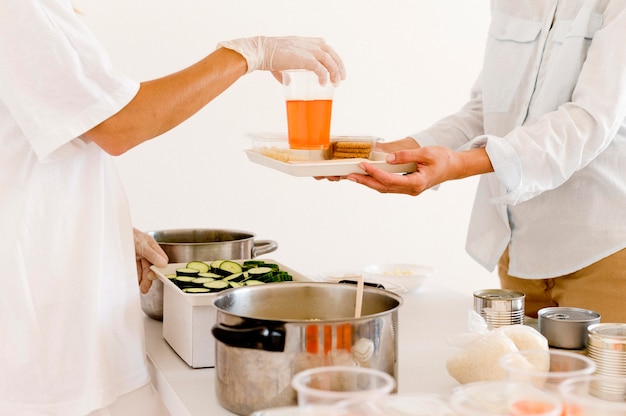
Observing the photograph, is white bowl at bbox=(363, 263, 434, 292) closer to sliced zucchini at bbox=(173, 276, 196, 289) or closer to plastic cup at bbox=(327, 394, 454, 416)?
sliced zucchini at bbox=(173, 276, 196, 289)

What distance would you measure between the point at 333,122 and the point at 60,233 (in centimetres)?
244

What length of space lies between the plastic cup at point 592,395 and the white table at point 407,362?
1.09ft

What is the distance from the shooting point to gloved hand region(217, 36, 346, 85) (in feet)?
5.10

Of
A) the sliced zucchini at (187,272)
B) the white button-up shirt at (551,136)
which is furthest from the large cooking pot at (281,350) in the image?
the white button-up shirt at (551,136)

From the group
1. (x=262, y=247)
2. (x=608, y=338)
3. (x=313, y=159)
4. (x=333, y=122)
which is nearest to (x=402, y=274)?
(x=262, y=247)

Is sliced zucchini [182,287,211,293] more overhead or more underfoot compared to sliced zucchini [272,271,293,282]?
more underfoot

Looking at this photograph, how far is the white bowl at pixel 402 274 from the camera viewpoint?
203 cm

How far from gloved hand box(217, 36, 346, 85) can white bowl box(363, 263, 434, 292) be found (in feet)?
1.98

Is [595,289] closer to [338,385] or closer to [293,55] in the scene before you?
[293,55]

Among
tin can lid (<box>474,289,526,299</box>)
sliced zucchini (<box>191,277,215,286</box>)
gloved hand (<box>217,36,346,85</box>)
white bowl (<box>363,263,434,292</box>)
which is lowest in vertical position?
white bowl (<box>363,263,434,292</box>)

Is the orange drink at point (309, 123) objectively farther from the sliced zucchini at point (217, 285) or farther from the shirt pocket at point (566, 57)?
the shirt pocket at point (566, 57)

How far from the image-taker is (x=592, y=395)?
0.88 meters

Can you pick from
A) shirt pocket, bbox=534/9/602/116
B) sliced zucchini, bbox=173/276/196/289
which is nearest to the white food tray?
sliced zucchini, bbox=173/276/196/289

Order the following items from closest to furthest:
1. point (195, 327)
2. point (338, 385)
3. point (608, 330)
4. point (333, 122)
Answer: point (338, 385)
point (608, 330)
point (195, 327)
point (333, 122)
